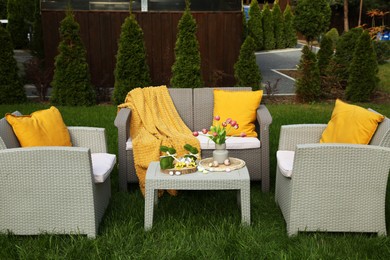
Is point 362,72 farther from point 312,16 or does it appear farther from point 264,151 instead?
point 264,151

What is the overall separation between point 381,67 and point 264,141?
38.2 ft

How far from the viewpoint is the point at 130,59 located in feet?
31.1

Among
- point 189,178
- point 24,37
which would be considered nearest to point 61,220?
point 189,178

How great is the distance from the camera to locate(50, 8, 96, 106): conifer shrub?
9273 mm

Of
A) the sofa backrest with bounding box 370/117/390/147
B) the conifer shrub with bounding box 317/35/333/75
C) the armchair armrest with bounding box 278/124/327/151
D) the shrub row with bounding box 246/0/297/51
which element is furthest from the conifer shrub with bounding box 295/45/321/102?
the shrub row with bounding box 246/0/297/51

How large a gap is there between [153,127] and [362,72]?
584cm

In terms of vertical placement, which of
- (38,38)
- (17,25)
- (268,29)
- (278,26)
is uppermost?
(17,25)

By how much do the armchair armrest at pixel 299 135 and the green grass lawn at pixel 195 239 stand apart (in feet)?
1.89

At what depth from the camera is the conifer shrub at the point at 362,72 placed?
964 cm

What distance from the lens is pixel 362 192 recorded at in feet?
12.5

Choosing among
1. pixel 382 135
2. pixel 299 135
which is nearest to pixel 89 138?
pixel 299 135

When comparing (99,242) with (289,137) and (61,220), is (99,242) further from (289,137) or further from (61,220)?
(289,137)

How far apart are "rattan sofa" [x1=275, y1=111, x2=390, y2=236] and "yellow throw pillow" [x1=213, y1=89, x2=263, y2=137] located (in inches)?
61.7

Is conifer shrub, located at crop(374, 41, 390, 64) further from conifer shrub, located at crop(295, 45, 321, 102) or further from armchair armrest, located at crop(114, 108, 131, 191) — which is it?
armchair armrest, located at crop(114, 108, 131, 191)
